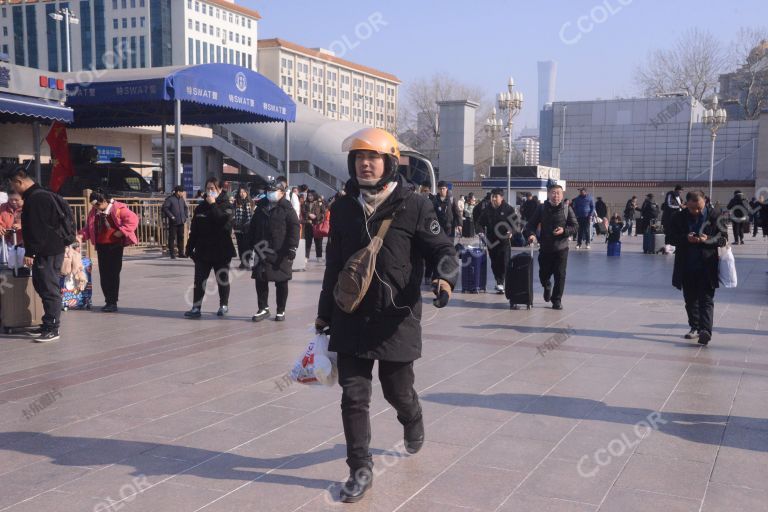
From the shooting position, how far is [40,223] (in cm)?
765

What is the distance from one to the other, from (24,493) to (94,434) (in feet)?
3.16

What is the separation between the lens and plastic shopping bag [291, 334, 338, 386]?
12.9 ft

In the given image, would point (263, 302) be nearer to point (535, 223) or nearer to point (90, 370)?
point (90, 370)

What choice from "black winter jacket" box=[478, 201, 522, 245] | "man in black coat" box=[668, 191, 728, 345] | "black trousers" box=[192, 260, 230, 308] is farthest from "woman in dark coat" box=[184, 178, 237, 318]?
"man in black coat" box=[668, 191, 728, 345]

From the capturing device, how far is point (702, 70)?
53656mm

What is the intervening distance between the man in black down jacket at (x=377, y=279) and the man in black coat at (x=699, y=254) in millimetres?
4818

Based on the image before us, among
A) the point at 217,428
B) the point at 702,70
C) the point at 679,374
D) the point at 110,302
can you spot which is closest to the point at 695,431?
the point at 679,374

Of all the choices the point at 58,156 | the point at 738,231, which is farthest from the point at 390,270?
the point at 738,231

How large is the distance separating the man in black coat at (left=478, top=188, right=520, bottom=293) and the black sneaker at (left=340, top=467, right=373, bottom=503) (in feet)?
26.0

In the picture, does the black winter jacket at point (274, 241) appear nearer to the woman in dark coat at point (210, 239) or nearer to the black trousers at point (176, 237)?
the woman in dark coat at point (210, 239)

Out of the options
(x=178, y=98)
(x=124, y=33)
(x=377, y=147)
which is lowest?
(x=377, y=147)

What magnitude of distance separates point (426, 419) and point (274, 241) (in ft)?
13.3

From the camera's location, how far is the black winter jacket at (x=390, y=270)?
3.83 metres

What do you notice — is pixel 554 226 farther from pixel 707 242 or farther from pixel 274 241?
pixel 274 241
